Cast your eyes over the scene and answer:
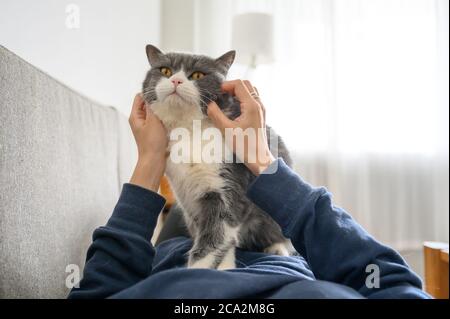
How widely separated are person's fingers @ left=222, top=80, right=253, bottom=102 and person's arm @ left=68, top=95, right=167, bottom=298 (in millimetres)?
246

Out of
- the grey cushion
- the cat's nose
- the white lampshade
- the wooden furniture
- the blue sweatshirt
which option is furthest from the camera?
the white lampshade

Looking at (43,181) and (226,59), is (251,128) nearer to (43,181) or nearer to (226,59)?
(226,59)

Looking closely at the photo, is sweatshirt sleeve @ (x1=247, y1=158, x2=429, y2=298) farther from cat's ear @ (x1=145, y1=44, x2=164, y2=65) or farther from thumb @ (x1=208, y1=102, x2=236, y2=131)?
cat's ear @ (x1=145, y1=44, x2=164, y2=65)

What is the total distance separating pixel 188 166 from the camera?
0.89 metres

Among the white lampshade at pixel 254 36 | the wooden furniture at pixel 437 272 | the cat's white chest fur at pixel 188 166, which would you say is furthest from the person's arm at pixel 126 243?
the white lampshade at pixel 254 36

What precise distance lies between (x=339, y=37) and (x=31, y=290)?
239 centimetres

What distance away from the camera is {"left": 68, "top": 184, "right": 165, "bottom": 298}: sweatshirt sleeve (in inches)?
23.0

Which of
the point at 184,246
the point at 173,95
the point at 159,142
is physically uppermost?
the point at 173,95

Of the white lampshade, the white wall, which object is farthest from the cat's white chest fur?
the white lampshade

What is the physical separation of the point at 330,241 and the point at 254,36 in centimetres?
171

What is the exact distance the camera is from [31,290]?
2.06 feet

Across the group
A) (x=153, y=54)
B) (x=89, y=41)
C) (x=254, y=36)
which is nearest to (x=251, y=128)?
(x=153, y=54)
